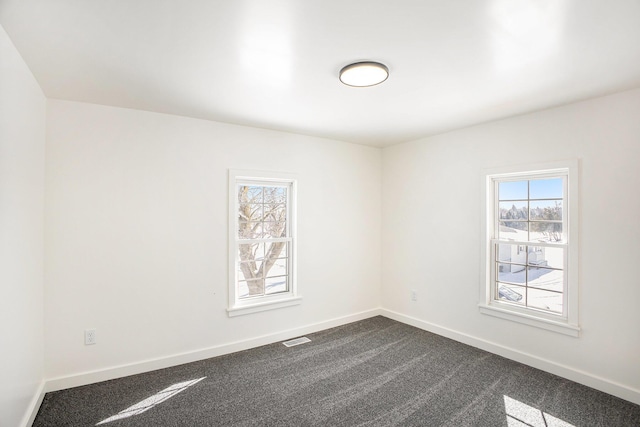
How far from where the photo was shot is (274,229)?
3945 millimetres

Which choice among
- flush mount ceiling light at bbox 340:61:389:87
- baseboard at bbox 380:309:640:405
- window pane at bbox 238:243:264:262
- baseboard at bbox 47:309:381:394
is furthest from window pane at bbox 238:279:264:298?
flush mount ceiling light at bbox 340:61:389:87

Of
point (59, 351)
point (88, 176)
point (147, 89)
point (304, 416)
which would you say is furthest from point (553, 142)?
point (59, 351)

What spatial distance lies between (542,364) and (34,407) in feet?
13.6

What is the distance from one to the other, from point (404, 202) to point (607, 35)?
9.13 ft

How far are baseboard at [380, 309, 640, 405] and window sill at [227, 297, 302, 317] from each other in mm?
Result: 1621

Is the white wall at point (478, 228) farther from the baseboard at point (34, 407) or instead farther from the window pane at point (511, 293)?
the baseboard at point (34, 407)

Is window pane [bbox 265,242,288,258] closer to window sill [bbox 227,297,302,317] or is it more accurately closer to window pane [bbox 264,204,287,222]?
window pane [bbox 264,204,287,222]

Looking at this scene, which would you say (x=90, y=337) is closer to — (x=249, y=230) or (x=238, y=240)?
(x=238, y=240)

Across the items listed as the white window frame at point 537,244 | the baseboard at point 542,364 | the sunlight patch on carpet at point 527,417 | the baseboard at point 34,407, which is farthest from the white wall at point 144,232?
the sunlight patch on carpet at point 527,417

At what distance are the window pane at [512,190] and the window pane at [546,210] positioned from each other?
0.13 meters

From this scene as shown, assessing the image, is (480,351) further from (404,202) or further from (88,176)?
(88,176)

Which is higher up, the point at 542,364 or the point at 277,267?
the point at 277,267

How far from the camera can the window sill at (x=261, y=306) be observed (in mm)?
3482

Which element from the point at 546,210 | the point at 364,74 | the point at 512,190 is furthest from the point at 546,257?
the point at 364,74
